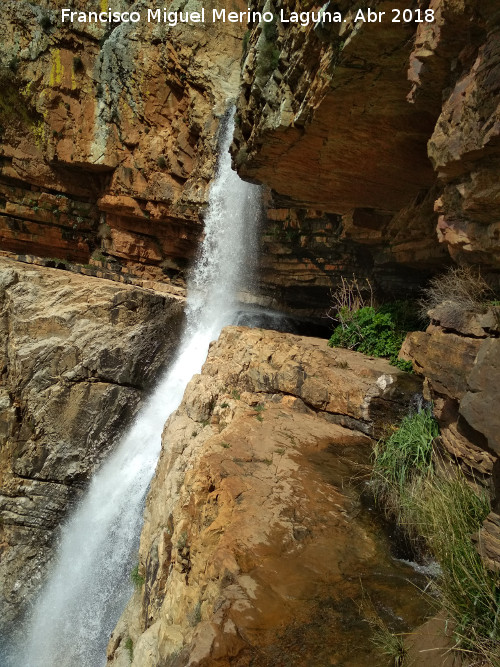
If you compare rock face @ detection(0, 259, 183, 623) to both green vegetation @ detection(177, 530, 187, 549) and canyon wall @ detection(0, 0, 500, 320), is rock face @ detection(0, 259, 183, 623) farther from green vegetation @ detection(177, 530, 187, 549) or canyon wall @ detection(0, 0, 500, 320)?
green vegetation @ detection(177, 530, 187, 549)

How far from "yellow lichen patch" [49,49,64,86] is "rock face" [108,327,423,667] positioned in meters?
11.2

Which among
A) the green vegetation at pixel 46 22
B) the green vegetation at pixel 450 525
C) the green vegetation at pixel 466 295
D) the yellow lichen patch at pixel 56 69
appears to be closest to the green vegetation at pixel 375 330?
the green vegetation at pixel 466 295

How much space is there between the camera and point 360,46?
5023 millimetres

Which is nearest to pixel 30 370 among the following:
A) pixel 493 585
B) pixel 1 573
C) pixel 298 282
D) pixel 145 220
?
pixel 1 573

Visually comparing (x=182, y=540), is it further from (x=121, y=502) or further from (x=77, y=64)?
(x=77, y=64)

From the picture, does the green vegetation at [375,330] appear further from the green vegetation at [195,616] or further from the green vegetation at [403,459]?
the green vegetation at [195,616]

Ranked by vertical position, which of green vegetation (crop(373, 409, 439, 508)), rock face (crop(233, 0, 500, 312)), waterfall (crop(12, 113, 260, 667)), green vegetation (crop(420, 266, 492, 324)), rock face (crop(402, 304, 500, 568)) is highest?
rock face (crop(233, 0, 500, 312))

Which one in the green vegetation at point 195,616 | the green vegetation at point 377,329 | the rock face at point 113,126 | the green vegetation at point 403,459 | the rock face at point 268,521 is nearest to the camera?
the rock face at point 268,521

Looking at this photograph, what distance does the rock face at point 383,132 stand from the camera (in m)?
4.31

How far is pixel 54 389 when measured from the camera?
10.4 metres

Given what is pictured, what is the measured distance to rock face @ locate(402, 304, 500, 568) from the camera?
3.11m

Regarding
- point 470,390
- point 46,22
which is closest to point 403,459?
point 470,390

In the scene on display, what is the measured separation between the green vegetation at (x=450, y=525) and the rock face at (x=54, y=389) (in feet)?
24.3

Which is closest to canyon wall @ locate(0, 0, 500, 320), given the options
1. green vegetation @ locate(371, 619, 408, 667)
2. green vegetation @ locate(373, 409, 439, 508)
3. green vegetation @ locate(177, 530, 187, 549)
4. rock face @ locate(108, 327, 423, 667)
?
green vegetation @ locate(373, 409, 439, 508)
